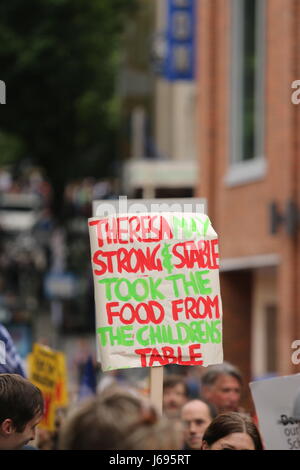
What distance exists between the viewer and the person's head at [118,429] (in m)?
3.58

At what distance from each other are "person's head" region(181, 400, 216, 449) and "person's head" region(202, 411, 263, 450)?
1.51 metres

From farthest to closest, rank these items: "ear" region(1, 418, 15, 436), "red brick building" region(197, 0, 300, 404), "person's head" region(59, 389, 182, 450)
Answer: "red brick building" region(197, 0, 300, 404)
"ear" region(1, 418, 15, 436)
"person's head" region(59, 389, 182, 450)

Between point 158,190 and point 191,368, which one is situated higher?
point 158,190

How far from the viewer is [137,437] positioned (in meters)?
3.57

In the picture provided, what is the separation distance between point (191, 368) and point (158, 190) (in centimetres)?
1124

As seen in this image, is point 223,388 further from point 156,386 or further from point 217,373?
point 156,386

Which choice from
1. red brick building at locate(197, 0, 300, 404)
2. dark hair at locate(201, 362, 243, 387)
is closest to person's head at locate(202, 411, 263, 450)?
dark hair at locate(201, 362, 243, 387)

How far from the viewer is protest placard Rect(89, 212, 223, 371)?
5676 millimetres

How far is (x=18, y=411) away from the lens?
4.86 m

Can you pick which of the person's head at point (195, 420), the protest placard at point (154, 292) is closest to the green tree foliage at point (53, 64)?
the person's head at point (195, 420)

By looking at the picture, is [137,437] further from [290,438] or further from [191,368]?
[191,368]

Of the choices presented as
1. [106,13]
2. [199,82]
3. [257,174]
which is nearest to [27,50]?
[106,13]

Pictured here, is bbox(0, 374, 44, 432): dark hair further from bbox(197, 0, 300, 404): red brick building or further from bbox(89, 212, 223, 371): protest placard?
bbox(197, 0, 300, 404): red brick building

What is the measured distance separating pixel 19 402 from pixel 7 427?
146 mm
